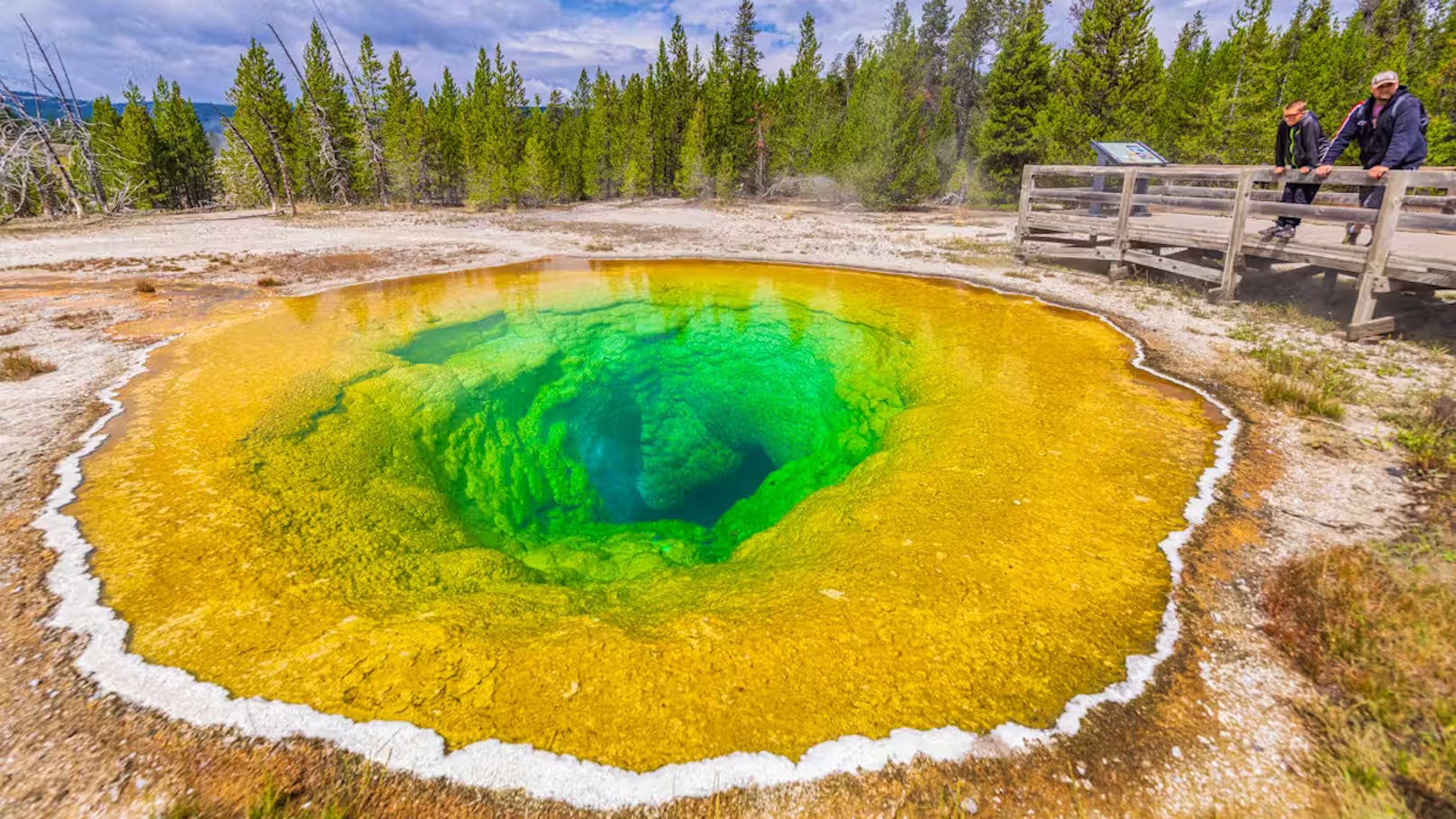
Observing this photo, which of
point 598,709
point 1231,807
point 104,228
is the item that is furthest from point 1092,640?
point 104,228

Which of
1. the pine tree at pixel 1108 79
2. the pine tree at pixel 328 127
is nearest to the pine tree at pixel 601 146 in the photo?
the pine tree at pixel 328 127

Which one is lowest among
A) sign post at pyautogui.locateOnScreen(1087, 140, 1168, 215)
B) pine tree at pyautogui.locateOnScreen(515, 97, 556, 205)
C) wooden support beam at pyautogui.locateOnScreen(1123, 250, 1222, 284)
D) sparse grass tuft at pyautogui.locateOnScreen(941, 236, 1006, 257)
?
wooden support beam at pyautogui.locateOnScreen(1123, 250, 1222, 284)

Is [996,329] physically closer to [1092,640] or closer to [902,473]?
[902,473]

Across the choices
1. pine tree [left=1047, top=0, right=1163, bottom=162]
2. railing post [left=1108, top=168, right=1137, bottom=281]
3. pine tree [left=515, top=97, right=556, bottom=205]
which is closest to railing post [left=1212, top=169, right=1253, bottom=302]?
railing post [left=1108, top=168, right=1137, bottom=281]

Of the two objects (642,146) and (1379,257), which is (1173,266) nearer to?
(1379,257)

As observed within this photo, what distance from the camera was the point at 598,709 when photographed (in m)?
3.22

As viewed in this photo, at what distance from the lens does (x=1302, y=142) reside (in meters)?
8.95

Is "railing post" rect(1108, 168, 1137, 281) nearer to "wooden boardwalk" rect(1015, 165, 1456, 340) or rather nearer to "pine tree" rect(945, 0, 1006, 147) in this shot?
"wooden boardwalk" rect(1015, 165, 1456, 340)

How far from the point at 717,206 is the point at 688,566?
3458cm

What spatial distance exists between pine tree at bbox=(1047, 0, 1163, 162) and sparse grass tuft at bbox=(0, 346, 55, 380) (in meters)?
32.7

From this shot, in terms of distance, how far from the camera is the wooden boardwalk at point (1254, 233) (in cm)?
757

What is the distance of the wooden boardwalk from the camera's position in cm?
757

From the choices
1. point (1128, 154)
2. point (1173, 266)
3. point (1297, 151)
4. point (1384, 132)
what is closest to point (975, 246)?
point (1128, 154)

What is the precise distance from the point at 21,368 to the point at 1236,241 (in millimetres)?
17134
